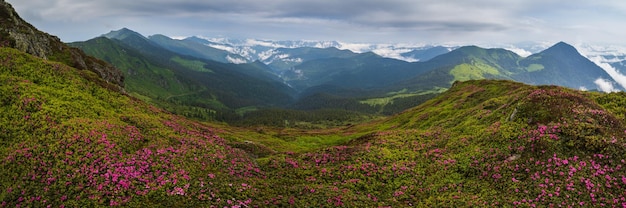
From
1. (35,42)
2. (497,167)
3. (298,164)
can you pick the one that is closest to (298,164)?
(298,164)

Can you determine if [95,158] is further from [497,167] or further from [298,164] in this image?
[497,167]

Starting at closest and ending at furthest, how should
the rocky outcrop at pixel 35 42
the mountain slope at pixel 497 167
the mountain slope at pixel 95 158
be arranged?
the mountain slope at pixel 95 158, the mountain slope at pixel 497 167, the rocky outcrop at pixel 35 42

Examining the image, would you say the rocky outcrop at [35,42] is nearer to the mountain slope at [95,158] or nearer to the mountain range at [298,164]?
the mountain range at [298,164]

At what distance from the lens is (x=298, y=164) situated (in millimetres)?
32344

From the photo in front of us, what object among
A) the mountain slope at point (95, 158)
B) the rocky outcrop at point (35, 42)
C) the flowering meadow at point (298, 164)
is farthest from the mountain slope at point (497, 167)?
the rocky outcrop at point (35, 42)

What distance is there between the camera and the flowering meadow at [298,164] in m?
21.8

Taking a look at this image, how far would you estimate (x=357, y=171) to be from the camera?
3009 centimetres

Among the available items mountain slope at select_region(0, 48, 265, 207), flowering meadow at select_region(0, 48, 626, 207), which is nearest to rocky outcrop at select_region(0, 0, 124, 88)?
mountain slope at select_region(0, 48, 265, 207)

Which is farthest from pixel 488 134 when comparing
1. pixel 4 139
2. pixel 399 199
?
pixel 4 139

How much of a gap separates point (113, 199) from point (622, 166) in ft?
114

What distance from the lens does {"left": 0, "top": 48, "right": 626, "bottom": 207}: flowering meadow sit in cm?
2180

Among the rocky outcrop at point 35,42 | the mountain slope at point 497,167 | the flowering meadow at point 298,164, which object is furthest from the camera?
the rocky outcrop at point 35,42

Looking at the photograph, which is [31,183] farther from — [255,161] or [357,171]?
[357,171]

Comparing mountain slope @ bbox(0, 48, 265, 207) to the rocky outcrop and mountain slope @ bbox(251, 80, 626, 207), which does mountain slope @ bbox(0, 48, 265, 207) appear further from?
the rocky outcrop
